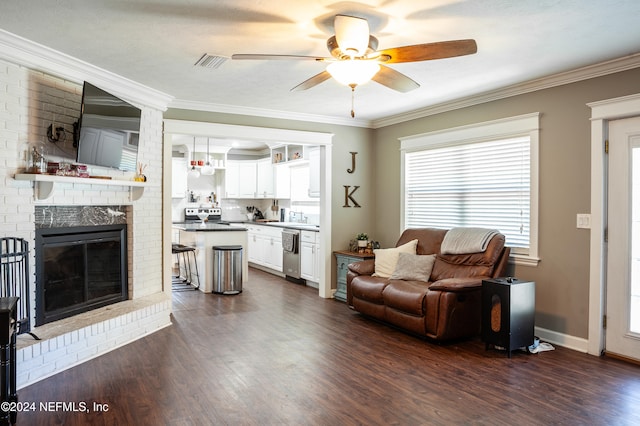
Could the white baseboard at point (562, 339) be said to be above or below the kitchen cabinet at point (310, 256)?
below

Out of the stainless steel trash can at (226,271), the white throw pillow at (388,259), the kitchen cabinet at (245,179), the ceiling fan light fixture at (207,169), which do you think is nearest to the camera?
the white throw pillow at (388,259)

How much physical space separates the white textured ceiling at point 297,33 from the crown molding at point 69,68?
0.35ft

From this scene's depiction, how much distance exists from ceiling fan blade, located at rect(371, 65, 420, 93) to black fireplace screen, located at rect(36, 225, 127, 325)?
9.88ft

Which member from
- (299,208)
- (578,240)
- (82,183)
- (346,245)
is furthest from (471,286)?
(299,208)

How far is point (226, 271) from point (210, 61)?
10.9 feet

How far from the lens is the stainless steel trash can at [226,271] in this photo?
612 cm

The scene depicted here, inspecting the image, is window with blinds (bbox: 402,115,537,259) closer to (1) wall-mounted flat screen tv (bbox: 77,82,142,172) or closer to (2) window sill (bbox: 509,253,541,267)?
(2) window sill (bbox: 509,253,541,267)

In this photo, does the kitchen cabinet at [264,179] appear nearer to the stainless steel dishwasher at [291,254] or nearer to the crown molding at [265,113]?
the stainless steel dishwasher at [291,254]

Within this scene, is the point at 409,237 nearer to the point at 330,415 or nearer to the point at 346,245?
the point at 346,245

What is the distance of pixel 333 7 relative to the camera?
8.57 feet

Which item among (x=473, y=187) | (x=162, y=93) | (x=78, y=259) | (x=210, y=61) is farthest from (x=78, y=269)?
(x=473, y=187)

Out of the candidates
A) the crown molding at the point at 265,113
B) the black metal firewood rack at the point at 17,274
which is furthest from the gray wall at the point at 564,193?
the black metal firewood rack at the point at 17,274

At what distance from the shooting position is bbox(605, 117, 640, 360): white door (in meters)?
3.55

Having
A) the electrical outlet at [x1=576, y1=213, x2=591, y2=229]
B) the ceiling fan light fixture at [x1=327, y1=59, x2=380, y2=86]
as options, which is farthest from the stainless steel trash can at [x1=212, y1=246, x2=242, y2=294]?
the electrical outlet at [x1=576, y1=213, x2=591, y2=229]
